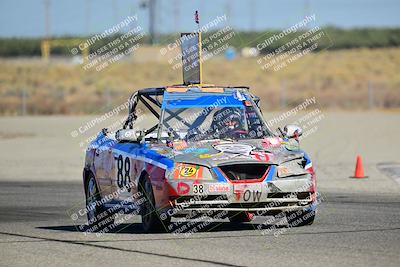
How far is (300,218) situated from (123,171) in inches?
90.3

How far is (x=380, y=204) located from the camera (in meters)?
16.1

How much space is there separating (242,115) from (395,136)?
21109 millimetres

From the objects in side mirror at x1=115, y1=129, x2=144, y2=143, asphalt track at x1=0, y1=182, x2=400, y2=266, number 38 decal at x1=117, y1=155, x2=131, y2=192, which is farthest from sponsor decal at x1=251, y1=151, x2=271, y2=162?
number 38 decal at x1=117, y1=155, x2=131, y2=192

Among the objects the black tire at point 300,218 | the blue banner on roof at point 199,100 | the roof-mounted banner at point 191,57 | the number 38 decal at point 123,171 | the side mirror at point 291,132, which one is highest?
the roof-mounted banner at point 191,57

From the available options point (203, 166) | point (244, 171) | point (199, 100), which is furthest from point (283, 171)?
point (199, 100)

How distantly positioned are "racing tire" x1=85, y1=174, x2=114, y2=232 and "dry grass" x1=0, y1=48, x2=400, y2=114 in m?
36.5

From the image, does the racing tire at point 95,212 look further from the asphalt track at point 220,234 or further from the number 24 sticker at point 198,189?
the number 24 sticker at point 198,189

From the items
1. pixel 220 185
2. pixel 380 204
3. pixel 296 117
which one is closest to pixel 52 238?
pixel 220 185

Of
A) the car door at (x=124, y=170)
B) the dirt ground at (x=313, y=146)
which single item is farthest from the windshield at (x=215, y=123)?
the dirt ground at (x=313, y=146)

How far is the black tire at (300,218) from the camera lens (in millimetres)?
12898

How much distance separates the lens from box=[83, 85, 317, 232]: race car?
12.2 metres

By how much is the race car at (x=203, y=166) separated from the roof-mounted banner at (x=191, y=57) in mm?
632

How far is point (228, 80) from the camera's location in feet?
247

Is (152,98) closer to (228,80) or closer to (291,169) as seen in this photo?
(291,169)
